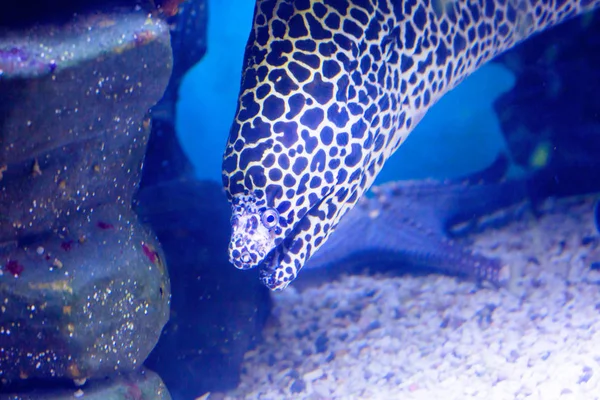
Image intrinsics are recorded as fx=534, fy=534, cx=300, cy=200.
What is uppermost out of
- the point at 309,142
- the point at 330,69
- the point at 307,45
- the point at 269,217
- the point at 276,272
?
the point at 307,45

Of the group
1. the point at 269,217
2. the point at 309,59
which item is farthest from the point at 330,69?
the point at 269,217

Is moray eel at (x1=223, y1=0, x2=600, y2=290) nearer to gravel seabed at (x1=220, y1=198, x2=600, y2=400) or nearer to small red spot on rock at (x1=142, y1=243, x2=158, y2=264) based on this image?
small red spot on rock at (x1=142, y1=243, x2=158, y2=264)

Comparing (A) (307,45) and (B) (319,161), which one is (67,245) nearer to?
(B) (319,161)

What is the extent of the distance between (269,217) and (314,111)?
26.4 inches

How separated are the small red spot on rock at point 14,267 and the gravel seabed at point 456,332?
6.74 feet

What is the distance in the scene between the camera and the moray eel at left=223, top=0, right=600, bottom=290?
300 centimetres

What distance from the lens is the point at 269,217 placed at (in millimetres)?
3018

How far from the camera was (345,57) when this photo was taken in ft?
10.6

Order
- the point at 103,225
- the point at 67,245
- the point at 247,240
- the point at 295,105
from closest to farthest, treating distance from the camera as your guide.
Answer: the point at 67,245
the point at 103,225
the point at 247,240
the point at 295,105

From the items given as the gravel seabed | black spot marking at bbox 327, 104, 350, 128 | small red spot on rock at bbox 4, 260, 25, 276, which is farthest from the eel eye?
the gravel seabed

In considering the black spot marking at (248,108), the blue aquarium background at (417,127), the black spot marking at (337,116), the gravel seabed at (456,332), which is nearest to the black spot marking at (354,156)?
the black spot marking at (337,116)

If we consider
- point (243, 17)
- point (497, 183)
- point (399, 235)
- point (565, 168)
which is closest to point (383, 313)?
point (399, 235)

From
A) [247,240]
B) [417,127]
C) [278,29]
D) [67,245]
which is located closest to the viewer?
[67,245]

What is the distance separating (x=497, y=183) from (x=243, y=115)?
3532 mm
